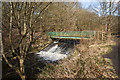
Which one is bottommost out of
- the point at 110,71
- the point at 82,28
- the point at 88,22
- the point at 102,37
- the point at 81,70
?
the point at 110,71

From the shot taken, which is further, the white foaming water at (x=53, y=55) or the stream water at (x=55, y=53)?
the stream water at (x=55, y=53)

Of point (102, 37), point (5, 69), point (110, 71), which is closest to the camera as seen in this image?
point (110, 71)

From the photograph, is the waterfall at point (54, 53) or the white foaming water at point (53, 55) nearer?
the white foaming water at point (53, 55)

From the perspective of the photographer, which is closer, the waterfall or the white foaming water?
the white foaming water

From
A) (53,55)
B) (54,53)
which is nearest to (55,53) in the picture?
(54,53)

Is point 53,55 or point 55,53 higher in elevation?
point 55,53

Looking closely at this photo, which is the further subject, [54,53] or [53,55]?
[54,53]

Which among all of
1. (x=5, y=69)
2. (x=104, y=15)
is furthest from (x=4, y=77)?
(x=104, y=15)

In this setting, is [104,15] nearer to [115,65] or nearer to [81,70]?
[115,65]

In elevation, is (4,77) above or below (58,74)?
below

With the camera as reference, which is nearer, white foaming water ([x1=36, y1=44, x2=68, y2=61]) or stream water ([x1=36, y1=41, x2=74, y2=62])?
white foaming water ([x1=36, y1=44, x2=68, y2=61])

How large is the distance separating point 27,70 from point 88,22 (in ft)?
66.0

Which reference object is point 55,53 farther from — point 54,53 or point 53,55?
point 53,55

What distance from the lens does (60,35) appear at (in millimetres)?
15312
